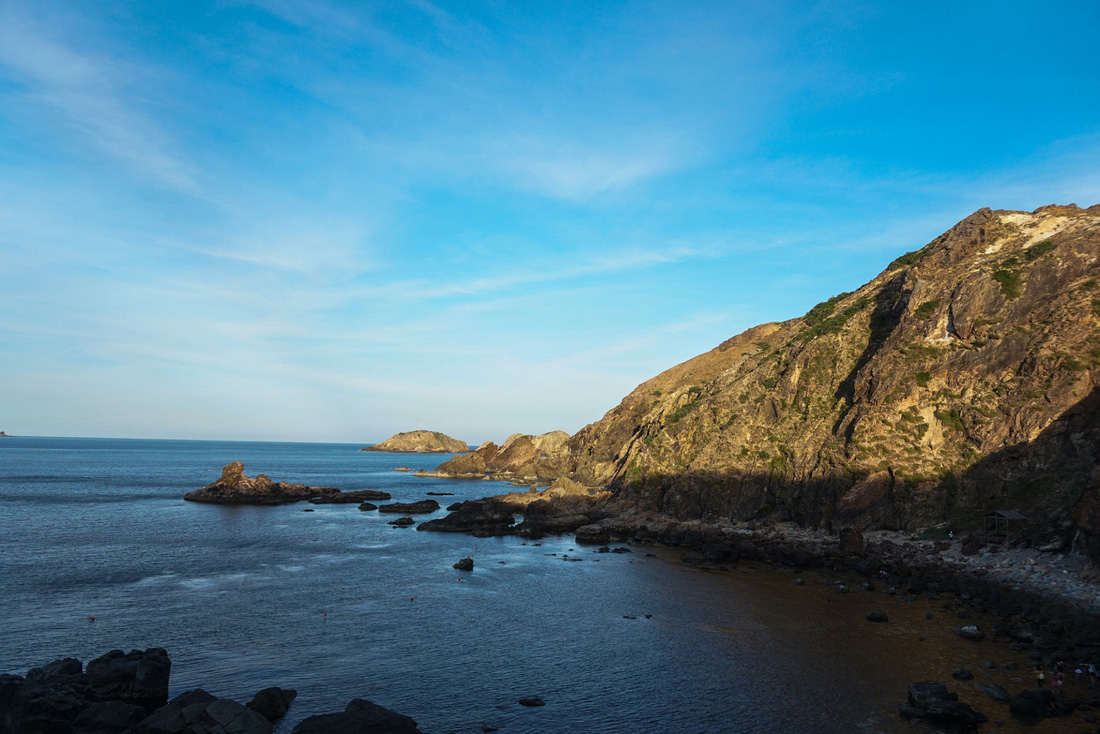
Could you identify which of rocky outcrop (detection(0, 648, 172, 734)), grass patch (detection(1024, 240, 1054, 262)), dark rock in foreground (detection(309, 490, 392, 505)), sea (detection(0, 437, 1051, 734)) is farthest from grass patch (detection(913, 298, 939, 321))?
dark rock in foreground (detection(309, 490, 392, 505))

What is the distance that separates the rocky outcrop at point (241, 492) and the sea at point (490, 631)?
138 ft

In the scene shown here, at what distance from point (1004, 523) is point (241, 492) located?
128m

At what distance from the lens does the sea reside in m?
30.5

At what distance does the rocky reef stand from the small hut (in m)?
57.1

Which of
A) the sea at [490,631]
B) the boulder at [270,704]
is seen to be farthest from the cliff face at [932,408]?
the boulder at [270,704]

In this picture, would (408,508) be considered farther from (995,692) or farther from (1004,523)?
(995,692)

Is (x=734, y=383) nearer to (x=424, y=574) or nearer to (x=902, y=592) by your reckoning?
(x=902, y=592)

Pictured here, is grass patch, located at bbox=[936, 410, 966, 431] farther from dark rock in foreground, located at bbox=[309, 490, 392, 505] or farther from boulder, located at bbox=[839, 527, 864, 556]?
dark rock in foreground, located at bbox=[309, 490, 392, 505]

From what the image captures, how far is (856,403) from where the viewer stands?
8181cm

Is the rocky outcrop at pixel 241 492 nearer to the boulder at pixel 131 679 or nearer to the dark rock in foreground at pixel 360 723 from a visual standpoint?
the boulder at pixel 131 679

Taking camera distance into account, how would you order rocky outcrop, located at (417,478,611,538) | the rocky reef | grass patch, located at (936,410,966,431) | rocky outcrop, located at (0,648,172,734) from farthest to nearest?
rocky outcrop, located at (417,478,611,538) < grass patch, located at (936,410,966,431) < rocky outcrop, located at (0,648,172,734) < the rocky reef

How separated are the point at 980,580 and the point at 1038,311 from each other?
39512 mm

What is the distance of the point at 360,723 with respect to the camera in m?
25.2

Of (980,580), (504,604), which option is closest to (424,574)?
(504,604)
